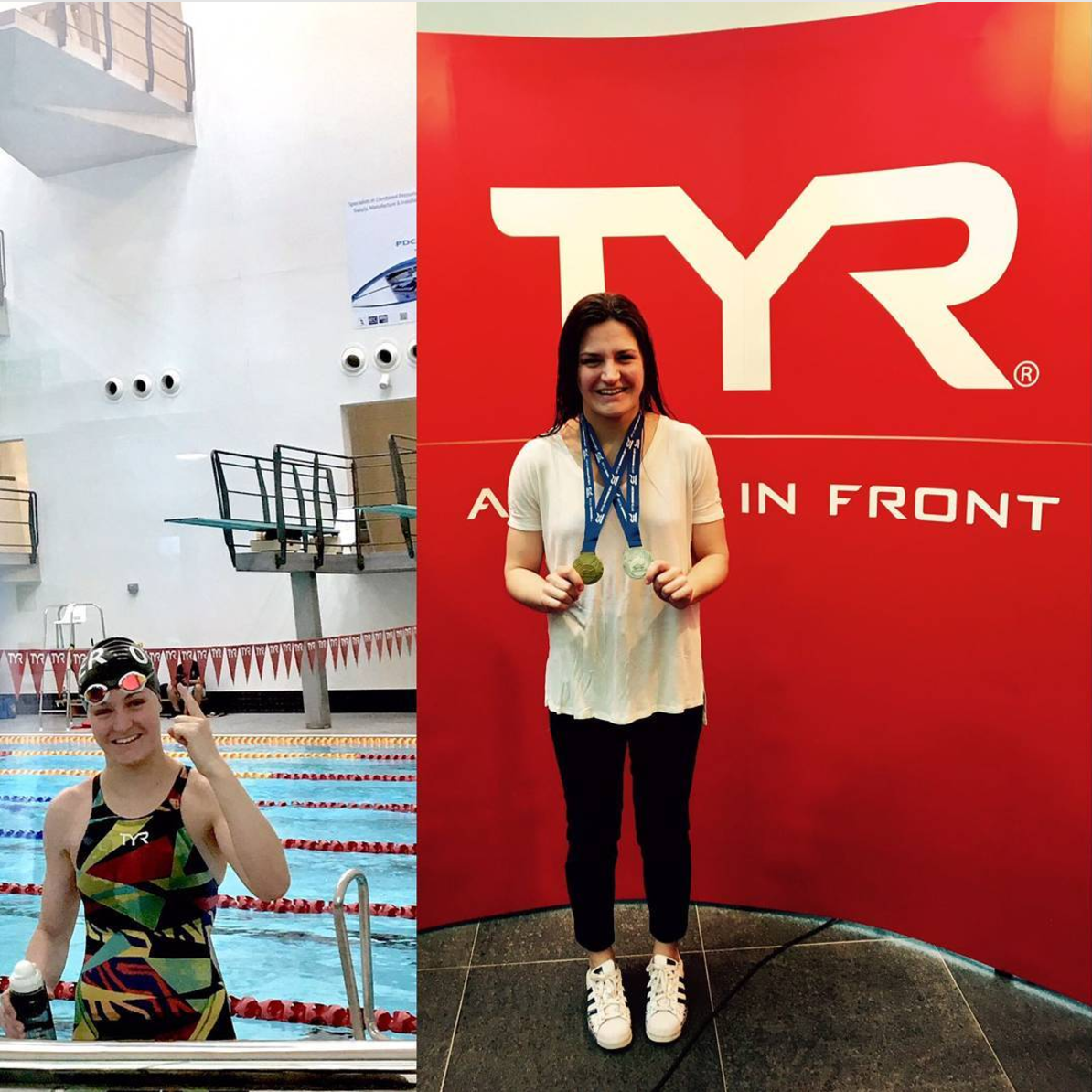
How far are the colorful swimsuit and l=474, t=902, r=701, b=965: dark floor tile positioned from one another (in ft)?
1.35

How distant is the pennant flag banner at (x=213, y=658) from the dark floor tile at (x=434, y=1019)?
0.53 metres

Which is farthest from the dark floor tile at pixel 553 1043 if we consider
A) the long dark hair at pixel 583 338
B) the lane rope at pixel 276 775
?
the long dark hair at pixel 583 338

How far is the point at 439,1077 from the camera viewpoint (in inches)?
43.0

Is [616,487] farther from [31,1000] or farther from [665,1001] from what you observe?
[31,1000]

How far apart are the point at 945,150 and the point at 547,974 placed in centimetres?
139

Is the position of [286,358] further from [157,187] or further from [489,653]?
[489,653]

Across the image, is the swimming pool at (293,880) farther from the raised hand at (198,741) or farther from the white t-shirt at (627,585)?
the white t-shirt at (627,585)

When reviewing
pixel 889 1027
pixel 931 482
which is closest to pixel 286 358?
pixel 931 482

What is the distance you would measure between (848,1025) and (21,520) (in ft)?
4.70

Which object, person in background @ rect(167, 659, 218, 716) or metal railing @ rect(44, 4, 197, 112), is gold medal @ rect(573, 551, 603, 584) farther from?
metal railing @ rect(44, 4, 197, 112)

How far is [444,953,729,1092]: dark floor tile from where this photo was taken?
107 cm

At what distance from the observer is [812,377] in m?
1.08

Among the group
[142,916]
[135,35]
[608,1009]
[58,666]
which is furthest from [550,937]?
[135,35]

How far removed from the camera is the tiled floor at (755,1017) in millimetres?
1067
